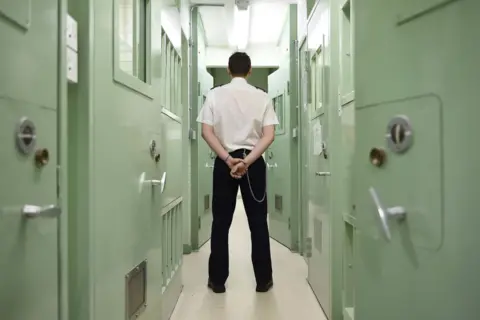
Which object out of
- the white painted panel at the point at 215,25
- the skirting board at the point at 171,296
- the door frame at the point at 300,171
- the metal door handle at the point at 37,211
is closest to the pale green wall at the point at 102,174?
the metal door handle at the point at 37,211

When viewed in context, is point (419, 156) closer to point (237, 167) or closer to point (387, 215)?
point (387, 215)

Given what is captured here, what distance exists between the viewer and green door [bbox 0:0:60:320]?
2.16 ft

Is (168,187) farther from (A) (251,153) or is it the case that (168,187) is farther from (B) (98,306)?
(B) (98,306)

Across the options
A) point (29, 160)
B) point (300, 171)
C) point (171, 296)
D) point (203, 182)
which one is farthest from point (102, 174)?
point (203, 182)

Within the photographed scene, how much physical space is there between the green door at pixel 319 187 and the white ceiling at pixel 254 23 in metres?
1.88

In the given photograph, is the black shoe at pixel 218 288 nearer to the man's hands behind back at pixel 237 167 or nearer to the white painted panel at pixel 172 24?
the man's hands behind back at pixel 237 167

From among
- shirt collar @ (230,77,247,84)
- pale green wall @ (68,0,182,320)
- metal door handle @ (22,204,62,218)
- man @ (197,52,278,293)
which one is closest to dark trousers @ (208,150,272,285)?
man @ (197,52,278,293)

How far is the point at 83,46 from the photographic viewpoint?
102 centimetres

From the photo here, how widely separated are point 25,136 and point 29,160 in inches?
2.0

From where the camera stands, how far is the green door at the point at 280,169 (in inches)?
154

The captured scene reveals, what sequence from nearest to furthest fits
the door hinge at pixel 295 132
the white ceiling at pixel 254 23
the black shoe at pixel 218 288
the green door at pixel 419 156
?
the green door at pixel 419 156, the black shoe at pixel 218 288, the door hinge at pixel 295 132, the white ceiling at pixel 254 23

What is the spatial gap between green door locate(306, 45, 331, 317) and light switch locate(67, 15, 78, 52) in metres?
1.40

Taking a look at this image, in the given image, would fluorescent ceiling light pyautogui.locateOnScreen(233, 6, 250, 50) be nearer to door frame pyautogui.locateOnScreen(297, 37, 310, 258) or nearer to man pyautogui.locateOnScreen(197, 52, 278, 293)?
door frame pyautogui.locateOnScreen(297, 37, 310, 258)

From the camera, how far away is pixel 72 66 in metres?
0.98
